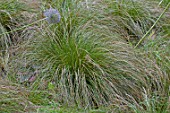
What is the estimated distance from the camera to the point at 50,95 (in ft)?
11.2

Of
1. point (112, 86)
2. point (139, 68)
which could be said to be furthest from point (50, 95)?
point (139, 68)

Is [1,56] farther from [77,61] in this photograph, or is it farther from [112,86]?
[112,86]

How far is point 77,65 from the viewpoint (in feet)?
11.7

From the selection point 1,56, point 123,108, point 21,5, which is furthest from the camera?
point 21,5

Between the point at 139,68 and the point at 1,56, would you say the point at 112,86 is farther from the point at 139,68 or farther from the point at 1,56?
the point at 1,56

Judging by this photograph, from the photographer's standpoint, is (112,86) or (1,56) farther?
(1,56)

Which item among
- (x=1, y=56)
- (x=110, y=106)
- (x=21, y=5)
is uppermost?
(x=21, y=5)

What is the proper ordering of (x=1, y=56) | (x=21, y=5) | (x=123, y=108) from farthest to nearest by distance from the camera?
1. (x=21, y=5)
2. (x=1, y=56)
3. (x=123, y=108)

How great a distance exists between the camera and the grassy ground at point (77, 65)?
328cm

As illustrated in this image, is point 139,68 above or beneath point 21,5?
beneath

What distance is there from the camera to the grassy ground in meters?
3.28

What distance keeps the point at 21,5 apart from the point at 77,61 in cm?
106

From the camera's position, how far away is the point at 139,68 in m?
3.62

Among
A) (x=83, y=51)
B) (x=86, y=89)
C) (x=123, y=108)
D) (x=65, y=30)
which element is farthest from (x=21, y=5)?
(x=123, y=108)
